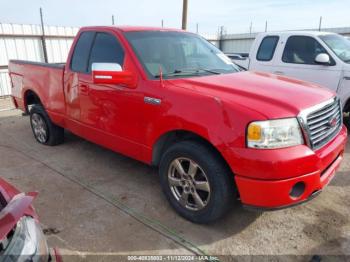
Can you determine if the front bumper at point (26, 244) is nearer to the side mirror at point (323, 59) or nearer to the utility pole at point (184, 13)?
the side mirror at point (323, 59)

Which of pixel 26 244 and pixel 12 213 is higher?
pixel 12 213

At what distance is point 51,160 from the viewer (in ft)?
15.9

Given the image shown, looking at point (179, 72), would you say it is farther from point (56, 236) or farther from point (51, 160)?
point (51, 160)

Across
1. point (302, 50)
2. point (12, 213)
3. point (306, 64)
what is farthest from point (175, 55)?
point (302, 50)

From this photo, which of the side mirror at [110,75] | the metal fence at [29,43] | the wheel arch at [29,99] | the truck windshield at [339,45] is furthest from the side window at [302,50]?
the metal fence at [29,43]

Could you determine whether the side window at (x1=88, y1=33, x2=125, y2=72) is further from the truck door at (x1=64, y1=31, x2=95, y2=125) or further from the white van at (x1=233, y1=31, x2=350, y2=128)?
the white van at (x1=233, y1=31, x2=350, y2=128)

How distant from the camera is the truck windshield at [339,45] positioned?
5.86m

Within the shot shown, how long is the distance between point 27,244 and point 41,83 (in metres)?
4.04

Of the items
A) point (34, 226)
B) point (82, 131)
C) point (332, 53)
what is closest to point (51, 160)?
point (82, 131)

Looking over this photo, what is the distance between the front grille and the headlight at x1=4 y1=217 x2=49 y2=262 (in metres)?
2.14

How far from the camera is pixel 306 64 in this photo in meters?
6.11

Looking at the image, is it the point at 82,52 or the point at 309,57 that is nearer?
the point at 82,52

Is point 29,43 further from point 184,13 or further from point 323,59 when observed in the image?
point 323,59

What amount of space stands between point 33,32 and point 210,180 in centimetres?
1034
